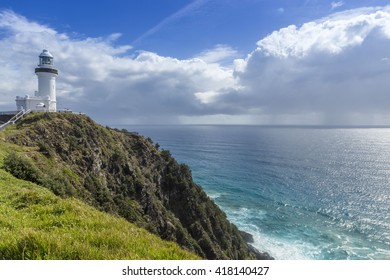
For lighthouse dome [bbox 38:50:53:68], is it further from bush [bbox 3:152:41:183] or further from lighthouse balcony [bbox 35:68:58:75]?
bush [bbox 3:152:41:183]

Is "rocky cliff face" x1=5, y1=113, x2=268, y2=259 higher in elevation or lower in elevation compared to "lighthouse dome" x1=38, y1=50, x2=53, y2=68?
lower

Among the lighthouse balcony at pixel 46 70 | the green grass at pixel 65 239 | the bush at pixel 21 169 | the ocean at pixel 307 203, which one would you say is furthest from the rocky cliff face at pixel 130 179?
the lighthouse balcony at pixel 46 70

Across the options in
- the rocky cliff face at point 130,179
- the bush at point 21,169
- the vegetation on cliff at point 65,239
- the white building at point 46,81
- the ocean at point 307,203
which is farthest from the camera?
the white building at point 46,81

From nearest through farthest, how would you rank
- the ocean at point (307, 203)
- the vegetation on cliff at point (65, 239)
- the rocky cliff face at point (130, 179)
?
the vegetation on cliff at point (65, 239), the rocky cliff face at point (130, 179), the ocean at point (307, 203)

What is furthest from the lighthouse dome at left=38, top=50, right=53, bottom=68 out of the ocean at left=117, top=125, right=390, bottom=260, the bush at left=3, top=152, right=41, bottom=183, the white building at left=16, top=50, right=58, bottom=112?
the ocean at left=117, top=125, right=390, bottom=260

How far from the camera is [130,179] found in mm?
40219

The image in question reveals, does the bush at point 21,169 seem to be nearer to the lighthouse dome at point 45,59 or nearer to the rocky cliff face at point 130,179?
the rocky cliff face at point 130,179

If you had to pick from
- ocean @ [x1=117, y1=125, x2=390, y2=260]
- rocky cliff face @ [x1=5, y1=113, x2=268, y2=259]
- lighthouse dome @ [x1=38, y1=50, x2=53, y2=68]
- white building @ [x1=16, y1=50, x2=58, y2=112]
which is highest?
lighthouse dome @ [x1=38, y1=50, x2=53, y2=68]

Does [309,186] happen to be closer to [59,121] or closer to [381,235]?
[381,235]

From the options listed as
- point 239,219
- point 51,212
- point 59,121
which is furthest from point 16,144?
point 239,219

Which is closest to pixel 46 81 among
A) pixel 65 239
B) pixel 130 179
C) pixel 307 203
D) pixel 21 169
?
pixel 130 179

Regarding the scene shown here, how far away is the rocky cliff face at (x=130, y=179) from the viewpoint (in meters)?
29.4

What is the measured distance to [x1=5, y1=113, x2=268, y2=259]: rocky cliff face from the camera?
2941 cm

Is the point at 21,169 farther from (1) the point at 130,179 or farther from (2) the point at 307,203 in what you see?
(2) the point at 307,203
